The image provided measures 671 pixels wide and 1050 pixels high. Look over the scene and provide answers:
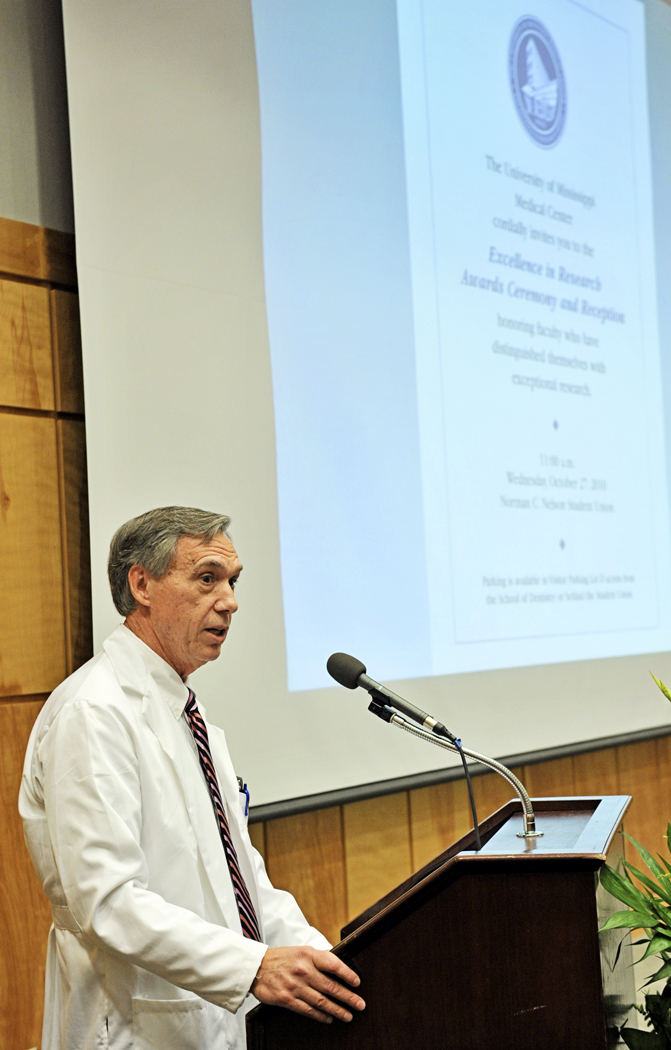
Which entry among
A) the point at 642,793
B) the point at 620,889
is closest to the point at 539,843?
the point at 620,889

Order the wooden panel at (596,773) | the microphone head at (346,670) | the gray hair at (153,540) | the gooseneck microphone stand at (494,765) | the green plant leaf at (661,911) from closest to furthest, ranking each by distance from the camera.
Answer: the green plant leaf at (661,911) → the gooseneck microphone stand at (494,765) → the microphone head at (346,670) → the gray hair at (153,540) → the wooden panel at (596,773)

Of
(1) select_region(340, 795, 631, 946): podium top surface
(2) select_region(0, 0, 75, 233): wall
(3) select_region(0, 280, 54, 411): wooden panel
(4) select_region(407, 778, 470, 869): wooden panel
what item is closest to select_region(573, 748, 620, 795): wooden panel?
(4) select_region(407, 778, 470, 869): wooden panel

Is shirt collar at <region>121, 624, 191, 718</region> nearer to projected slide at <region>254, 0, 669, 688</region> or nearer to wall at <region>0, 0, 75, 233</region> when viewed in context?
projected slide at <region>254, 0, 669, 688</region>

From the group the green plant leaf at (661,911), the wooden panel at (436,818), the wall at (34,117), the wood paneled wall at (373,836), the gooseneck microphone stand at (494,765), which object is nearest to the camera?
the green plant leaf at (661,911)

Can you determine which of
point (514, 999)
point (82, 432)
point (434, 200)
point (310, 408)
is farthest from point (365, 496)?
point (514, 999)

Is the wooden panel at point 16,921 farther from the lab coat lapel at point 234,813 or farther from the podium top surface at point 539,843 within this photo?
the podium top surface at point 539,843

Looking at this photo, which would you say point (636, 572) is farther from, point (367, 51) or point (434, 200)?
point (367, 51)

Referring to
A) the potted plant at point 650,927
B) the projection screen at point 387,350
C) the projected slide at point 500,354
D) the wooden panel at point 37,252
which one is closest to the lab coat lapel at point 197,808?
the projection screen at point 387,350

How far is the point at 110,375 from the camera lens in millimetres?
2090

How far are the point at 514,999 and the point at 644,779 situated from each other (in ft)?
8.37

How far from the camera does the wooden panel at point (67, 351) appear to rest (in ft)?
7.02

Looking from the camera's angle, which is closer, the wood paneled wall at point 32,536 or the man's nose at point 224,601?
the man's nose at point 224,601

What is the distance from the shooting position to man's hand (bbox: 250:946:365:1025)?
125cm

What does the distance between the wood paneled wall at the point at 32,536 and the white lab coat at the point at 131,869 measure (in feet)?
1.28
